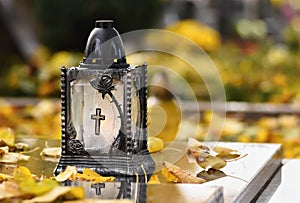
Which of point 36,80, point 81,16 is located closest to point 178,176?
point 36,80

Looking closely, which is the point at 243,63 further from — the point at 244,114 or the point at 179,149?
the point at 179,149

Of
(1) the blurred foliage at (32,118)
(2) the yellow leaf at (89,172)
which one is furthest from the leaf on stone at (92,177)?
(1) the blurred foliage at (32,118)

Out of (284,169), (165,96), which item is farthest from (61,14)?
(284,169)

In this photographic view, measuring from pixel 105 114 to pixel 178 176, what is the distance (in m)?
0.31

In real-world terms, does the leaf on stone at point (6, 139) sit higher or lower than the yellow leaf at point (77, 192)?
higher

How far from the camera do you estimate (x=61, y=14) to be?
9.95 metres

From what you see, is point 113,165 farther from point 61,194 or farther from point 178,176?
point 61,194

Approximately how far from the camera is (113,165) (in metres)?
2.90

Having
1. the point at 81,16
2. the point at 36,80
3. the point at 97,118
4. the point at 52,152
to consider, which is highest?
the point at 81,16

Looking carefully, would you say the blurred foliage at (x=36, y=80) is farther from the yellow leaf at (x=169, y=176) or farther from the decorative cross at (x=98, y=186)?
the decorative cross at (x=98, y=186)

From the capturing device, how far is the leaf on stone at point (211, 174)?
2.96m

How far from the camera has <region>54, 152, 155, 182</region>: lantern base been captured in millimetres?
2889

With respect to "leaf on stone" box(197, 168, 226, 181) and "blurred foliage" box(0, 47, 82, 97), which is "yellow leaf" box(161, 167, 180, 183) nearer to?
"leaf on stone" box(197, 168, 226, 181)

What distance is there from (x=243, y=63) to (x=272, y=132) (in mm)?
3385
